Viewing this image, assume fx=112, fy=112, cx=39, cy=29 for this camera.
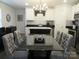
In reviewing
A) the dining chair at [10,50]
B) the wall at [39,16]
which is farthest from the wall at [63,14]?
the dining chair at [10,50]

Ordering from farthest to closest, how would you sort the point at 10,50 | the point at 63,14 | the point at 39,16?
the point at 39,16 → the point at 63,14 → the point at 10,50

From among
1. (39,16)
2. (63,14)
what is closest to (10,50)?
(63,14)

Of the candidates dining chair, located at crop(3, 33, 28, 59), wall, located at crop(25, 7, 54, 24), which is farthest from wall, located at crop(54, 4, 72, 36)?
dining chair, located at crop(3, 33, 28, 59)

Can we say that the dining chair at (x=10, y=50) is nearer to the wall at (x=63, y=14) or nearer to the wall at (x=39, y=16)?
the wall at (x=63, y=14)

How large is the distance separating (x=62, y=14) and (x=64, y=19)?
0.38 meters

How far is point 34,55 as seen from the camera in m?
3.34

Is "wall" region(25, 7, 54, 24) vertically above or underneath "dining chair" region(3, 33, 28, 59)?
above

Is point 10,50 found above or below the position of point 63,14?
below

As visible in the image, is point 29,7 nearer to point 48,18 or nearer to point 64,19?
point 48,18

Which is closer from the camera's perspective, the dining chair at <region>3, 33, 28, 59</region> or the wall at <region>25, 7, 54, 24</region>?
the dining chair at <region>3, 33, 28, 59</region>

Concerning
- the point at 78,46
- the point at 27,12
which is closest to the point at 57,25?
the point at 27,12

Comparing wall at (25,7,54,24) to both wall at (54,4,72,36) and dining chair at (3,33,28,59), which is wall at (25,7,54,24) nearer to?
wall at (54,4,72,36)

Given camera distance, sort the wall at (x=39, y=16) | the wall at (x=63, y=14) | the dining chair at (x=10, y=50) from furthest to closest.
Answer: the wall at (x=39, y=16)
the wall at (x=63, y=14)
the dining chair at (x=10, y=50)

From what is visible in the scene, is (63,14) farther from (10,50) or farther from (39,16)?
(10,50)
